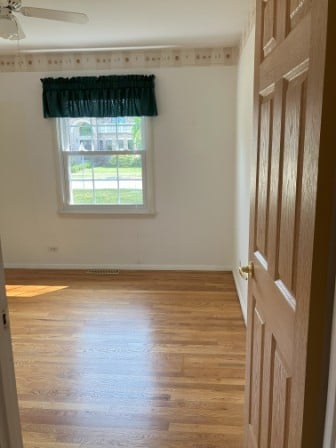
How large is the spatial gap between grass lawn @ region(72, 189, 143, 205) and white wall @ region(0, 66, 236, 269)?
0.20 meters

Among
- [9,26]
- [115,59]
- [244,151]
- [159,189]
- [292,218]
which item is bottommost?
[159,189]

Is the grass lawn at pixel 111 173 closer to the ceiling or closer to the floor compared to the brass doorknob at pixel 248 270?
closer to the ceiling

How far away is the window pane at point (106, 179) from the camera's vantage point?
4355mm

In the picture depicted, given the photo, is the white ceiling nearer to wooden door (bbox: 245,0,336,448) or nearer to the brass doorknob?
wooden door (bbox: 245,0,336,448)

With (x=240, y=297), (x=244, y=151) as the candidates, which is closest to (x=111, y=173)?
(x=244, y=151)

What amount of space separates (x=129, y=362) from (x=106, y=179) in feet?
7.83

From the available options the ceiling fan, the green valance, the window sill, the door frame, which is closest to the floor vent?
the window sill

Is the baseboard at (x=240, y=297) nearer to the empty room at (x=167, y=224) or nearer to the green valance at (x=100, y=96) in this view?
the empty room at (x=167, y=224)

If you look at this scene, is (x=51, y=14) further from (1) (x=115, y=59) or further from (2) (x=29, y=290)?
(2) (x=29, y=290)

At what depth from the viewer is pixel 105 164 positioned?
14.3 ft

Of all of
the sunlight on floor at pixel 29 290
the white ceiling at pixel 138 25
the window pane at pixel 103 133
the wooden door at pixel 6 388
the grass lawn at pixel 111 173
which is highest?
the white ceiling at pixel 138 25

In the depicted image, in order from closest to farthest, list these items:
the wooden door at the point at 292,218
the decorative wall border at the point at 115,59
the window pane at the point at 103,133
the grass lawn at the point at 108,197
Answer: the wooden door at the point at 292,218 < the decorative wall border at the point at 115,59 < the window pane at the point at 103,133 < the grass lawn at the point at 108,197

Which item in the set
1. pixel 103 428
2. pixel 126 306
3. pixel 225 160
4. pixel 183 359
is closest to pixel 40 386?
pixel 103 428

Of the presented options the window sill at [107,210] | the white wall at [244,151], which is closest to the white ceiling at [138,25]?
the white wall at [244,151]
